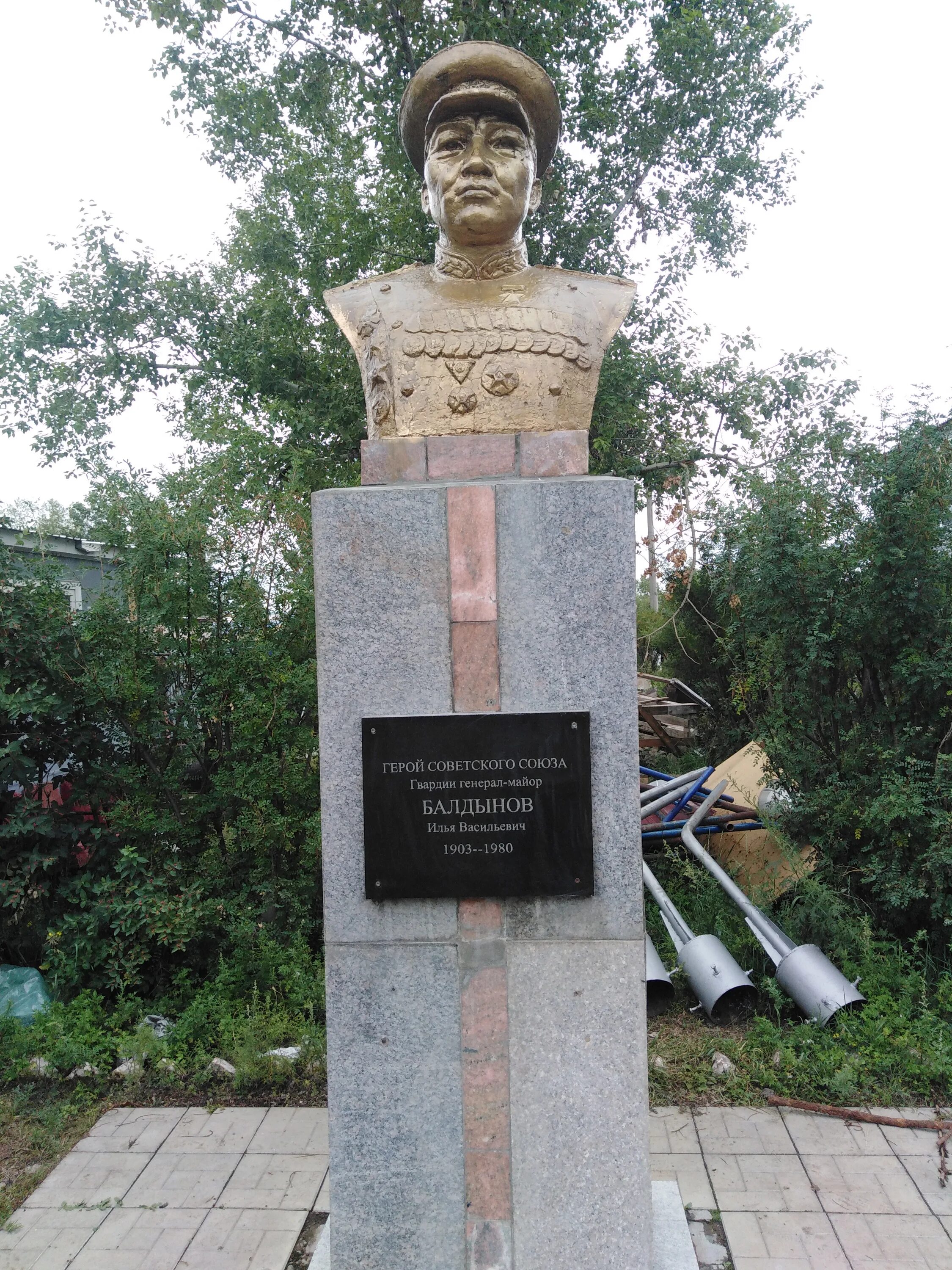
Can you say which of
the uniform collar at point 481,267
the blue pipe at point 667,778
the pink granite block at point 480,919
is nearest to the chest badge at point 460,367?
the uniform collar at point 481,267

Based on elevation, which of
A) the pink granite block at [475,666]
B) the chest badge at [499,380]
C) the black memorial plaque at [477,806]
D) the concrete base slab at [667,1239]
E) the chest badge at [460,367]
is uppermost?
the chest badge at [460,367]

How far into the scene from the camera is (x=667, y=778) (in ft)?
21.3

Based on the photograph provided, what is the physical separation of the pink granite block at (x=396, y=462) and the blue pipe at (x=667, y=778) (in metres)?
3.59

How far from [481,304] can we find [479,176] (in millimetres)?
324

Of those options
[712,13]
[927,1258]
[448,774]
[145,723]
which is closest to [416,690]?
[448,774]

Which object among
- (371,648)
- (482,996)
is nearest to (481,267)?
(371,648)

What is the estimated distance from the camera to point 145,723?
14.4 ft

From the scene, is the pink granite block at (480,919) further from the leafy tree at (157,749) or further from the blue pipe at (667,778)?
the blue pipe at (667,778)

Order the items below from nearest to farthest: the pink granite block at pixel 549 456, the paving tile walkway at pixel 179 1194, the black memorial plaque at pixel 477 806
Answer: the black memorial plaque at pixel 477 806, the pink granite block at pixel 549 456, the paving tile walkway at pixel 179 1194

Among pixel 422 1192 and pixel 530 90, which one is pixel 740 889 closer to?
pixel 422 1192

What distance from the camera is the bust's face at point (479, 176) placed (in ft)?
7.87

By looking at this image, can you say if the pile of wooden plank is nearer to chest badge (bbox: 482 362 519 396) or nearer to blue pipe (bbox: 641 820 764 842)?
blue pipe (bbox: 641 820 764 842)

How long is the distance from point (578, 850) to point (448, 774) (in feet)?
1.19

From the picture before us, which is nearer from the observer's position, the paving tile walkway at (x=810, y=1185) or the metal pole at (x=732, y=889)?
the paving tile walkway at (x=810, y=1185)
